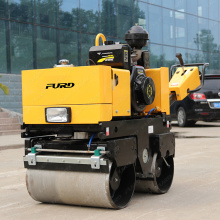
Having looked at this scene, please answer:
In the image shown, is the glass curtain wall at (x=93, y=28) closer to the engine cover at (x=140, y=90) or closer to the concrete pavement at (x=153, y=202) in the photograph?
the concrete pavement at (x=153, y=202)

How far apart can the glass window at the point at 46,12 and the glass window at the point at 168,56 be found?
9.93m

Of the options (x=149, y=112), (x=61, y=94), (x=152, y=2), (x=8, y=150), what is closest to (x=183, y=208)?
(x=149, y=112)

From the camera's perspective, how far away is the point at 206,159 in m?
10.2

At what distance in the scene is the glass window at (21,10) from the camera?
845 inches

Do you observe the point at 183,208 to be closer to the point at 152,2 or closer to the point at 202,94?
the point at 202,94

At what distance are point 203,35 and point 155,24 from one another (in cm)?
605

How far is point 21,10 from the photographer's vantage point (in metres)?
21.9

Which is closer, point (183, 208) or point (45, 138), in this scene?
point (183, 208)

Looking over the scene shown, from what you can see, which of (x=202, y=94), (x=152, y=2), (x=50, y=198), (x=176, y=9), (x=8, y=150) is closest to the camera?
(x=50, y=198)

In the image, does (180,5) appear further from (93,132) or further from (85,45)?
(93,132)

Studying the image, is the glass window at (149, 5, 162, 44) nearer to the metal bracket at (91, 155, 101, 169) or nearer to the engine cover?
the engine cover

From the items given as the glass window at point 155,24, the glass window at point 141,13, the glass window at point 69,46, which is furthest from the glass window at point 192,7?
the glass window at point 69,46

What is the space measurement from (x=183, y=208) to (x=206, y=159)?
4.51 m

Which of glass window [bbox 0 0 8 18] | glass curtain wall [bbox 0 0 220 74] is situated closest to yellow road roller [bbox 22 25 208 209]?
glass curtain wall [bbox 0 0 220 74]
